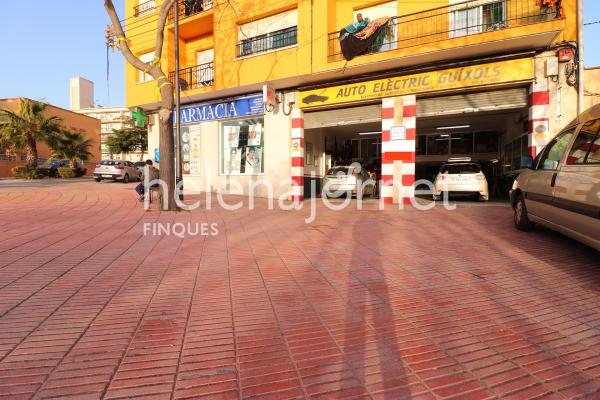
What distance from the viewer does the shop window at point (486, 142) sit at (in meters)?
19.3

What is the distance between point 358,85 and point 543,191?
800 cm

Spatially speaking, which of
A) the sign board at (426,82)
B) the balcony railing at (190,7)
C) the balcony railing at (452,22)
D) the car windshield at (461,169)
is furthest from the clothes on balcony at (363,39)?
the balcony railing at (190,7)

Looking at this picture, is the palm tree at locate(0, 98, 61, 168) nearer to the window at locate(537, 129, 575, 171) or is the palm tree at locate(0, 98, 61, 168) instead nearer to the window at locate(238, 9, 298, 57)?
the window at locate(238, 9, 298, 57)

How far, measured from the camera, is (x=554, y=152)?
5.72 meters

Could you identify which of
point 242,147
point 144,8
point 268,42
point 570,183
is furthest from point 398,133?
point 144,8

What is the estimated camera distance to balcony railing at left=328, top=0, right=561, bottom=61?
10148mm

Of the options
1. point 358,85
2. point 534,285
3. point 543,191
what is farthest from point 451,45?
point 534,285

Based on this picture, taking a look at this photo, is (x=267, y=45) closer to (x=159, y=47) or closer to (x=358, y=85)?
(x=358, y=85)

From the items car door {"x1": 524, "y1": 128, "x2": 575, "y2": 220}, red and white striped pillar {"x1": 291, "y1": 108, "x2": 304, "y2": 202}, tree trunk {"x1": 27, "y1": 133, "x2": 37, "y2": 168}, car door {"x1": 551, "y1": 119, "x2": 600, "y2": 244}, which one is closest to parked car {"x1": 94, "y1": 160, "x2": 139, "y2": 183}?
tree trunk {"x1": 27, "y1": 133, "x2": 37, "y2": 168}

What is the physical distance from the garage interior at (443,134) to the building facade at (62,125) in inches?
893

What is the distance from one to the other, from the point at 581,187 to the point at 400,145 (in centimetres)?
789

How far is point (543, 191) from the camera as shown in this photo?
561 cm

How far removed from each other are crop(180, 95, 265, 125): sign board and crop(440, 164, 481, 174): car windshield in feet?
23.6

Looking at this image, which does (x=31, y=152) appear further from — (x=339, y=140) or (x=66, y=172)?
(x=339, y=140)
